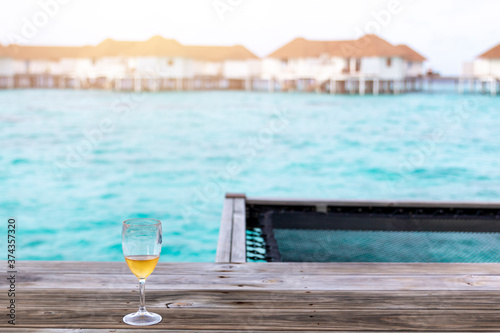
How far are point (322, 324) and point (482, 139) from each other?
2139 centimetres

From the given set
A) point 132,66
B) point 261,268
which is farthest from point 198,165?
point 132,66

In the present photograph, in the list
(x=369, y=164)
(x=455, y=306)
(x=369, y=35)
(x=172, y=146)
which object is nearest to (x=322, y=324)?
(x=455, y=306)

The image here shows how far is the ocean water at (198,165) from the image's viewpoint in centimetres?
942

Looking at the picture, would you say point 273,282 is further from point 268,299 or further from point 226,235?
point 226,235

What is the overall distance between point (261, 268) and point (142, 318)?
627mm

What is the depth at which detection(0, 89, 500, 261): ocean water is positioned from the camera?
30.9 feet

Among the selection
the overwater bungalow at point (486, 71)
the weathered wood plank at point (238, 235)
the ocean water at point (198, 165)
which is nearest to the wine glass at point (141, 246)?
the weathered wood plank at point (238, 235)

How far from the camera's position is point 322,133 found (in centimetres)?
2223

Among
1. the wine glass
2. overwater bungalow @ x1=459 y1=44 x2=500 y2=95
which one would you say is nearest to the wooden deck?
the wine glass

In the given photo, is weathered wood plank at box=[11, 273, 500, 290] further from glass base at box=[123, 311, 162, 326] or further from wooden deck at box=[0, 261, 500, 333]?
glass base at box=[123, 311, 162, 326]

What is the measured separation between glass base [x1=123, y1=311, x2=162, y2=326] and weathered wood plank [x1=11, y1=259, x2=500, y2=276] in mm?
453

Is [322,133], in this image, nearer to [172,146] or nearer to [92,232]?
[172,146]

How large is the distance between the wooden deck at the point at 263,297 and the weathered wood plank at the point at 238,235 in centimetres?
40

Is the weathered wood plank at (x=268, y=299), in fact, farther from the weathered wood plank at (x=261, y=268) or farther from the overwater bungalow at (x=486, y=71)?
the overwater bungalow at (x=486, y=71)
